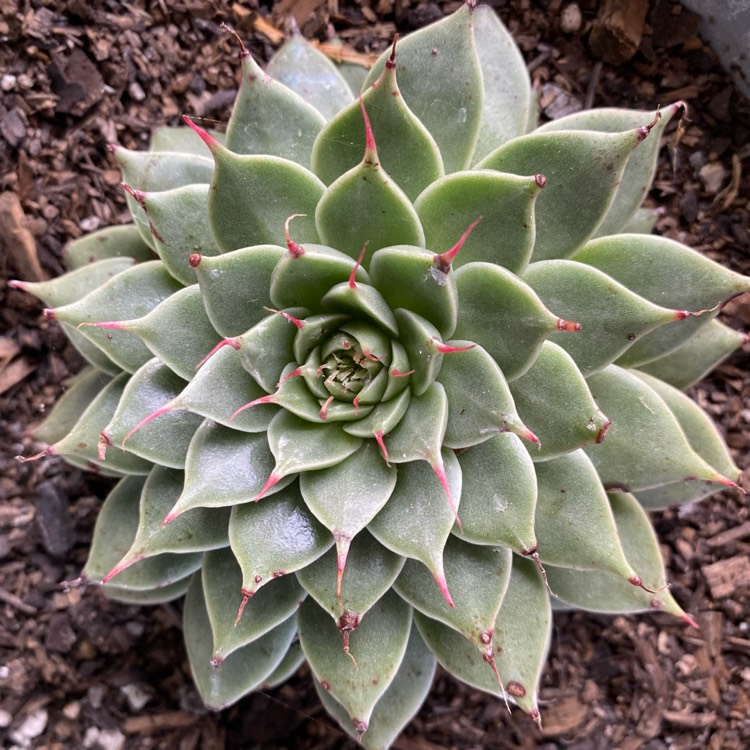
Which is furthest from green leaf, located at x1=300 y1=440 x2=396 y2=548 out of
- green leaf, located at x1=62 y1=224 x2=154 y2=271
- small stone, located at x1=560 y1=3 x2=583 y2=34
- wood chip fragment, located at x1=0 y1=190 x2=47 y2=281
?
small stone, located at x1=560 y1=3 x2=583 y2=34

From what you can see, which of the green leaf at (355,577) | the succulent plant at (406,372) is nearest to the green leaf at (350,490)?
the succulent plant at (406,372)

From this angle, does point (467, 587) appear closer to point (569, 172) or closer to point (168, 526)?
point (168, 526)

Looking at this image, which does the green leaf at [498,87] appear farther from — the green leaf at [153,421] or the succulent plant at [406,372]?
the green leaf at [153,421]

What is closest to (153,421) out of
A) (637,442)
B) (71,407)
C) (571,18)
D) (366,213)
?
(71,407)

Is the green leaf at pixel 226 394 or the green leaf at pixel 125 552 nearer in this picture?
the green leaf at pixel 226 394

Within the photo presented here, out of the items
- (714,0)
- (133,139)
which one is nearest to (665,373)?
(714,0)

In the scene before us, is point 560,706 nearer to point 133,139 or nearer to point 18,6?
point 133,139
